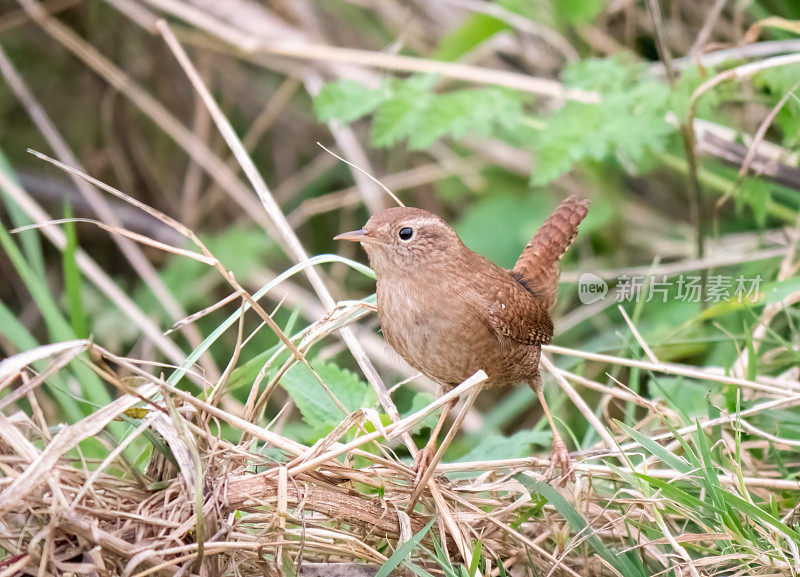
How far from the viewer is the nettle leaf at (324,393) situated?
2096 mm

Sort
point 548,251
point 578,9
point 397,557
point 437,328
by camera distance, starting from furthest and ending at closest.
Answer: point 578,9
point 548,251
point 437,328
point 397,557

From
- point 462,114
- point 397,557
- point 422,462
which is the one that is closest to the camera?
point 397,557

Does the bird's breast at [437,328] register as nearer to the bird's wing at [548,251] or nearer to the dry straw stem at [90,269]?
the bird's wing at [548,251]

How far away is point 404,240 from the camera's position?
2207mm

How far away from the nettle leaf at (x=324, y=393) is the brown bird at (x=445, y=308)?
18cm

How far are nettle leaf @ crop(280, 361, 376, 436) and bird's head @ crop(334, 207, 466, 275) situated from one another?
310 millimetres

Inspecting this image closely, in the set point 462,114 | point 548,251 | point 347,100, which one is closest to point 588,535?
point 548,251

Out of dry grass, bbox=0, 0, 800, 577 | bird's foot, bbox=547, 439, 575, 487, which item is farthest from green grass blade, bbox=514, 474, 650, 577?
bird's foot, bbox=547, 439, 575, 487

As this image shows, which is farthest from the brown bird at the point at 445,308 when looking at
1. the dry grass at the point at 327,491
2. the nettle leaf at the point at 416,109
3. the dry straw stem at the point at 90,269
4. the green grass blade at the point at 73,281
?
the dry straw stem at the point at 90,269

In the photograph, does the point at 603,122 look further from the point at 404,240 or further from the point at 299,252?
the point at 299,252

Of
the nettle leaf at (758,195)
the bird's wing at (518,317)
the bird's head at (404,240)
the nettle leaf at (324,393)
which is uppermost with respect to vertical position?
the bird's head at (404,240)

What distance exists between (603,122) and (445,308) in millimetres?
1243

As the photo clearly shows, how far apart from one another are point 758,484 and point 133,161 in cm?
373

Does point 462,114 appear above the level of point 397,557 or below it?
above
